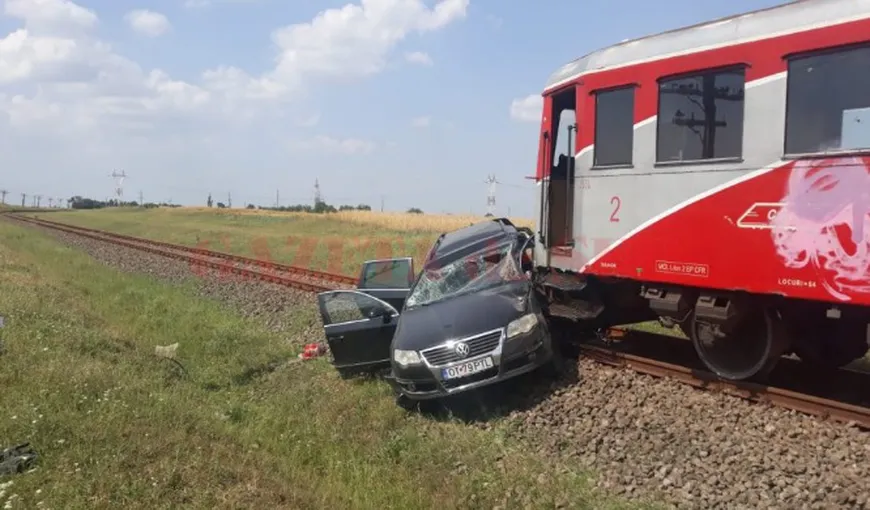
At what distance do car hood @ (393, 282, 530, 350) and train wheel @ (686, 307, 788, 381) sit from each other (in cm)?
192

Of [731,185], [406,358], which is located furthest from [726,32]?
[406,358]

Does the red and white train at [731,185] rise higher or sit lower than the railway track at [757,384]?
higher

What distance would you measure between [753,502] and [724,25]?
4461 mm

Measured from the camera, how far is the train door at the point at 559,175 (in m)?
8.97

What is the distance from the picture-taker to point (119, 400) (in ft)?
23.7

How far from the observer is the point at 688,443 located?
5.94m

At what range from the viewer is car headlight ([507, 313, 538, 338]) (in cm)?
736

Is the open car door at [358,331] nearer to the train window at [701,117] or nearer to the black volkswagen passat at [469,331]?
the black volkswagen passat at [469,331]

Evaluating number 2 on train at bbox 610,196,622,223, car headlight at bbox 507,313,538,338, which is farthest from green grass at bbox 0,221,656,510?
number 2 on train at bbox 610,196,622,223

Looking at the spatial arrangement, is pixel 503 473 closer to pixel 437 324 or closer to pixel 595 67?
pixel 437 324

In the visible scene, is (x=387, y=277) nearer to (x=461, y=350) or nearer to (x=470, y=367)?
(x=461, y=350)

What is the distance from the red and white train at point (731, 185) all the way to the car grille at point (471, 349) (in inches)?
64.1

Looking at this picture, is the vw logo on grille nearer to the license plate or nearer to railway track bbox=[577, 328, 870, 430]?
the license plate

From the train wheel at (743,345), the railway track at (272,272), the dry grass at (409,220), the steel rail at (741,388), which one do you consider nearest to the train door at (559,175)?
the steel rail at (741,388)
